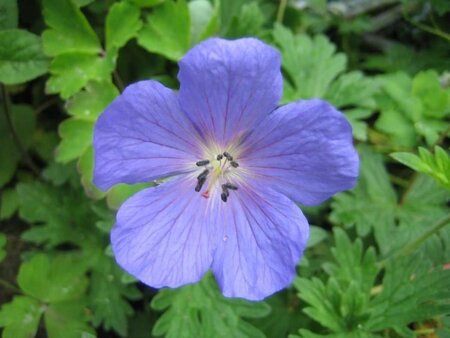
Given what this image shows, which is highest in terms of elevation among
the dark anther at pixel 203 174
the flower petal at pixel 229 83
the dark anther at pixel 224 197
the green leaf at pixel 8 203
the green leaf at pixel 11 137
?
the flower petal at pixel 229 83

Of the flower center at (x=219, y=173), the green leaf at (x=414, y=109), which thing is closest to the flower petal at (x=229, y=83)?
the flower center at (x=219, y=173)

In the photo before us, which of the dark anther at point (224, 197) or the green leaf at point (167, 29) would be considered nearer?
the dark anther at point (224, 197)

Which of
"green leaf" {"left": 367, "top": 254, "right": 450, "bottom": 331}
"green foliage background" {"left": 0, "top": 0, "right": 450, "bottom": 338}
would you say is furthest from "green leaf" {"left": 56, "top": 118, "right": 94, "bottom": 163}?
"green leaf" {"left": 367, "top": 254, "right": 450, "bottom": 331}

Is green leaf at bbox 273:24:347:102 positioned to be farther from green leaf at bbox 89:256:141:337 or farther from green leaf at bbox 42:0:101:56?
green leaf at bbox 89:256:141:337

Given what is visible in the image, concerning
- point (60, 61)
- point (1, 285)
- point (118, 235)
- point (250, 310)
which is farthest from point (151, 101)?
point (1, 285)

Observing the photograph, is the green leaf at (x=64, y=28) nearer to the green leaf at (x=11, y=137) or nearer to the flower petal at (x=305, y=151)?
the green leaf at (x=11, y=137)

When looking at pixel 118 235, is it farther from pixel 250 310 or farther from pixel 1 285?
pixel 1 285

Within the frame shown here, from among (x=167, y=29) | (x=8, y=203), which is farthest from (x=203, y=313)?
(x=167, y=29)
